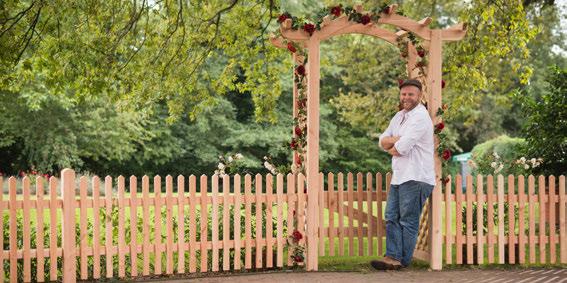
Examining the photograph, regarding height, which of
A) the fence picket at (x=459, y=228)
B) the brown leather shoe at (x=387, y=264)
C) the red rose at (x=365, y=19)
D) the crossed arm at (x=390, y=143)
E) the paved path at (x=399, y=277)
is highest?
the red rose at (x=365, y=19)

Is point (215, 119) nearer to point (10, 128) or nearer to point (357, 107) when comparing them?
point (10, 128)

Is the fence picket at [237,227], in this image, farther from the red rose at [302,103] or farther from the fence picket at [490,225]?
the fence picket at [490,225]

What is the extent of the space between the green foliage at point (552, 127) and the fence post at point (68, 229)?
708cm

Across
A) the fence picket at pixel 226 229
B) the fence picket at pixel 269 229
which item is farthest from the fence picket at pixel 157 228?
Answer: the fence picket at pixel 269 229

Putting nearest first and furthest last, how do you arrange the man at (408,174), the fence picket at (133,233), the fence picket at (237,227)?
the fence picket at (133,233) → the man at (408,174) → the fence picket at (237,227)

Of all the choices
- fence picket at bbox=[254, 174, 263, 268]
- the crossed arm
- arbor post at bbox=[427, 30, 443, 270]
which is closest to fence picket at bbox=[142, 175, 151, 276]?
fence picket at bbox=[254, 174, 263, 268]

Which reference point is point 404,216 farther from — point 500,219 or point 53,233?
point 53,233

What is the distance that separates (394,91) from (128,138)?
1274 centimetres

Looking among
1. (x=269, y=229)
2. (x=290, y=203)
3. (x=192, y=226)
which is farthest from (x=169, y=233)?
(x=290, y=203)

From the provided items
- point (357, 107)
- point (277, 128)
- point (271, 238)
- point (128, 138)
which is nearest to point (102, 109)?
point (128, 138)

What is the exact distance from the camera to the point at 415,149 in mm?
7914

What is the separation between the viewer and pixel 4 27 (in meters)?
8.32

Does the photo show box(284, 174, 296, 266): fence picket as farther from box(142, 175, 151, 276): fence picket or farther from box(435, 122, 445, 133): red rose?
box(435, 122, 445, 133): red rose

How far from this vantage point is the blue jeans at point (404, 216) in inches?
313
